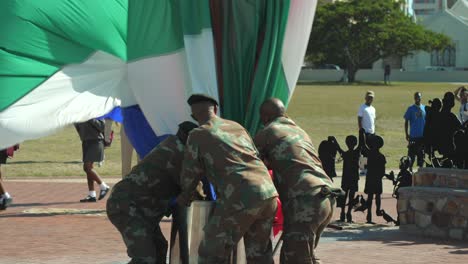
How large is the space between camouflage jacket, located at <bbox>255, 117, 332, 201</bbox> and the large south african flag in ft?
1.27

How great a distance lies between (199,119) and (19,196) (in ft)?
28.4

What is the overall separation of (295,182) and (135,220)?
1.28 meters

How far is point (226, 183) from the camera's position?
7.77 meters

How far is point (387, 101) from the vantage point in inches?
1880

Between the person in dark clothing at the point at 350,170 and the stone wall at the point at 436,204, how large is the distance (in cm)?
69

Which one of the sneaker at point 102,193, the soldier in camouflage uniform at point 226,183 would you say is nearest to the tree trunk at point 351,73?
the sneaker at point 102,193

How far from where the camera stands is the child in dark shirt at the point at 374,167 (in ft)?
42.3

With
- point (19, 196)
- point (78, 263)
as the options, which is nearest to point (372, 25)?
point (19, 196)

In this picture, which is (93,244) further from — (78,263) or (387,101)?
(387,101)

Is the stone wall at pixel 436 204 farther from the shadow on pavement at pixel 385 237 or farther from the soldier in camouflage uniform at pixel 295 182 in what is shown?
the soldier in camouflage uniform at pixel 295 182

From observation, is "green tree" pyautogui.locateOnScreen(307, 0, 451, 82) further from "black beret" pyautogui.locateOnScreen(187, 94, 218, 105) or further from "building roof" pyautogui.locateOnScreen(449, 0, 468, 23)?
"black beret" pyautogui.locateOnScreen(187, 94, 218, 105)

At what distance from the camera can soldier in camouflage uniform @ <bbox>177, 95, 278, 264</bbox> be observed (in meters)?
7.73

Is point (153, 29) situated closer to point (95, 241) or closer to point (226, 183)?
point (226, 183)

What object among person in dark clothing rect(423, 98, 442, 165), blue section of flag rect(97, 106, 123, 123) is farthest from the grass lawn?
person in dark clothing rect(423, 98, 442, 165)
